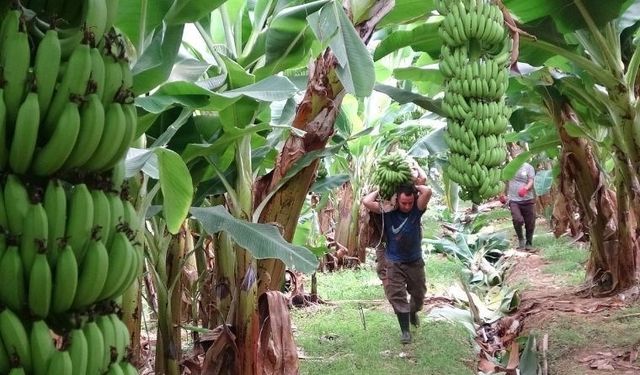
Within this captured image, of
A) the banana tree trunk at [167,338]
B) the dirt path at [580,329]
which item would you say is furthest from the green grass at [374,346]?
the banana tree trunk at [167,338]

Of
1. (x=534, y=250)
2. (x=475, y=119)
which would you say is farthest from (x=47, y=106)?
(x=534, y=250)

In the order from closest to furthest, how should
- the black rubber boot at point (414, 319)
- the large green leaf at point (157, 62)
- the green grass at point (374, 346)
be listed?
1. the large green leaf at point (157, 62)
2. the green grass at point (374, 346)
3. the black rubber boot at point (414, 319)

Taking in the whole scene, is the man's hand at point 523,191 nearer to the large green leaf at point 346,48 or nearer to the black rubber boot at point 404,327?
the black rubber boot at point 404,327

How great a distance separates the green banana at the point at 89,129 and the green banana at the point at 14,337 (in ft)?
0.90

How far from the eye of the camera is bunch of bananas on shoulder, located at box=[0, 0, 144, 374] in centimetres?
106

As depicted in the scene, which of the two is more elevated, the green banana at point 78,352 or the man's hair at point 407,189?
the man's hair at point 407,189

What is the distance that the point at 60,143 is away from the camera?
109cm

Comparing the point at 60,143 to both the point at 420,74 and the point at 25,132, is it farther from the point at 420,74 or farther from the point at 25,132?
the point at 420,74

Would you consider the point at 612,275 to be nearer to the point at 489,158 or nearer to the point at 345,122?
the point at 345,122

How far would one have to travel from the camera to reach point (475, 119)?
207 cm

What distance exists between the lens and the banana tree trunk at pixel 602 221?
5.05 metres

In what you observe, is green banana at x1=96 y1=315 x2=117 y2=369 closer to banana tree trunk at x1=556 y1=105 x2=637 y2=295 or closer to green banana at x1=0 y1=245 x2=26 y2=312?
green banana at x1=0 y1=245 x2=26 y2=312

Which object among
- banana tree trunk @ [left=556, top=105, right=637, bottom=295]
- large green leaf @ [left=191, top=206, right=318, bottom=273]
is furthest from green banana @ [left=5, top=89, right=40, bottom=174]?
banana tree trunk @ [left=556, top=105, right=637, bottom=295]

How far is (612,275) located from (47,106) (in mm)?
5109
